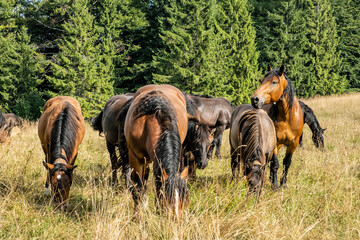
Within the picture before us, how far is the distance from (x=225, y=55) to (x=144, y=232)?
980 inches

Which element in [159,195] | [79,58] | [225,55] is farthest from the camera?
[225,55]

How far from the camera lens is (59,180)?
3963 mm

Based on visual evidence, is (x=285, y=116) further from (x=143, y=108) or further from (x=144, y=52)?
(x=144, y=52)

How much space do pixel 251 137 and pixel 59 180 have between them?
8.80 feet

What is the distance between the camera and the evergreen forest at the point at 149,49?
2230cm

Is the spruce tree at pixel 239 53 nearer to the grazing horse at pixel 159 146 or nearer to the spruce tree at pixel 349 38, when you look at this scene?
the spruce tree at pixel 349 38

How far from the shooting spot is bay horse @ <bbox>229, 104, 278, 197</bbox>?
3789 millimetres

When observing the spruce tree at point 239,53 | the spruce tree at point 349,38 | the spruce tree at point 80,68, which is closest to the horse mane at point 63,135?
the spruce tree at point 80,68

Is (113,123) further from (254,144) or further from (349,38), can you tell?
(349,38)

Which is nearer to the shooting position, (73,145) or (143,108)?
(143,108)

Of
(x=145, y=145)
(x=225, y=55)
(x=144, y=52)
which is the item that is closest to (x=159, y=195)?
(x=145, y=145)

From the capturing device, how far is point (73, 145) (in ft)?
15.5

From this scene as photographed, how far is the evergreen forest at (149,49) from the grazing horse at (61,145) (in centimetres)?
1700

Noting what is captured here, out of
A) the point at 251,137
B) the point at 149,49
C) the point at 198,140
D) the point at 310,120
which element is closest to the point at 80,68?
the point at 149,49
